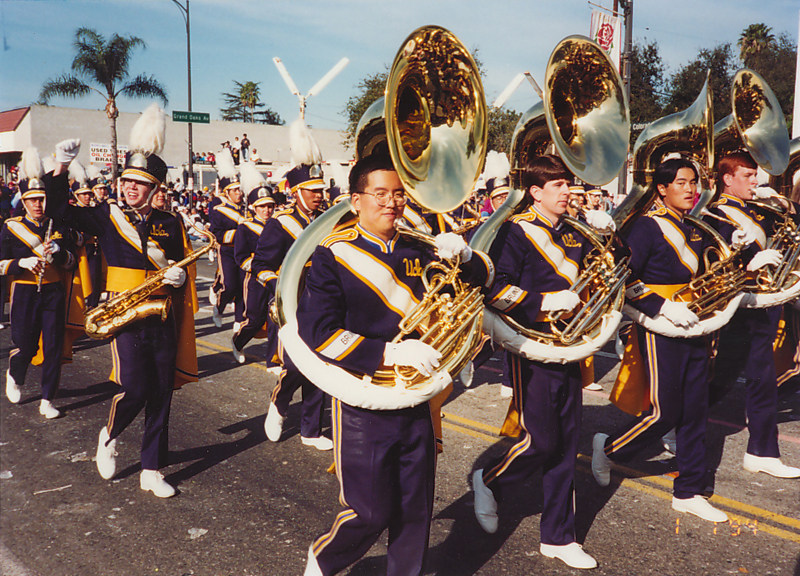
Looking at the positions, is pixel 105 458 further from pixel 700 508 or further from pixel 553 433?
pixel 700 508

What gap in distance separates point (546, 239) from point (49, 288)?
5.16 metres

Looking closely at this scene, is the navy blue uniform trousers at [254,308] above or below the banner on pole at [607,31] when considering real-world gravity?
below

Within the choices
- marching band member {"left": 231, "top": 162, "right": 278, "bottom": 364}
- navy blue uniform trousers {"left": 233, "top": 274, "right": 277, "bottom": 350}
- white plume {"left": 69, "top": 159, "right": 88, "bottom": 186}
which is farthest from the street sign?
navy blue uniform trousers {"left": 233, "top": 274, "right": 277, "bottom": 350}

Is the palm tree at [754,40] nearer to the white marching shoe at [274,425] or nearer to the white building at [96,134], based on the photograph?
the white building at [96,134]

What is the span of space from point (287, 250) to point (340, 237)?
3058 mm

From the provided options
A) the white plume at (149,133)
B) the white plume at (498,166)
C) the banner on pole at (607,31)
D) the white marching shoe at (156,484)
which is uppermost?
the banner on pole at (607,31)

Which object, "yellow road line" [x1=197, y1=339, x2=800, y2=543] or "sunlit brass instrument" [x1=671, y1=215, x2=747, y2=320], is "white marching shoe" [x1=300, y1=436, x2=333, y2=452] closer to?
"yellow road line" [x1=197, y1=339, x2=800, y2=543]

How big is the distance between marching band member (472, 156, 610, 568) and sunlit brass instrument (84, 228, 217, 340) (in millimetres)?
2326

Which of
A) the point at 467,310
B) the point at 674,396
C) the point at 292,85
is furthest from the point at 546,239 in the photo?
the point at 292,85

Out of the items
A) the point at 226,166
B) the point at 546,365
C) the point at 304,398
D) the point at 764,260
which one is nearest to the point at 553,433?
the point at 546,365

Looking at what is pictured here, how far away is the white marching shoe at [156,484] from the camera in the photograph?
4.44 meters

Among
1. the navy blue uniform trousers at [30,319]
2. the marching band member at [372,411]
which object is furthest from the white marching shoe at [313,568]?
the navy blue uniform trousers at [30,319]

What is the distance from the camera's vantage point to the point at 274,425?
18.0 ft

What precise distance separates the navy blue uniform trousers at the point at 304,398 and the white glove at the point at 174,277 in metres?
1.09
